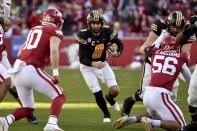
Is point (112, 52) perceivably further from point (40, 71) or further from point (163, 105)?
point (163, 105)

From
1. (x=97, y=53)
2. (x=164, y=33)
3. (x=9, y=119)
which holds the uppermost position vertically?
(x=164, y=33)

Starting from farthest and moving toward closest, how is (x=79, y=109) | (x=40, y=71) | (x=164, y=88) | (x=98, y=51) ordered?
1. (x=79, y=109)
2. (x=98, y=51)
3. (x=40, y=71)
4. (x=164, y=88)

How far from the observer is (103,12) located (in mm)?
18984

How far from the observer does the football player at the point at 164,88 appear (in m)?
6.31

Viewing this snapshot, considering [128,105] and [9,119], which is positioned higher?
[9,119]

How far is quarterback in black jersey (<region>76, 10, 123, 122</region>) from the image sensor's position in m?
8.11

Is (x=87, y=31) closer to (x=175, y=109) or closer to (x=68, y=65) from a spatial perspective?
(x=175, y=109)

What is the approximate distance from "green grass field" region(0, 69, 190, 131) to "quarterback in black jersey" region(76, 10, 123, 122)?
0.48 meters

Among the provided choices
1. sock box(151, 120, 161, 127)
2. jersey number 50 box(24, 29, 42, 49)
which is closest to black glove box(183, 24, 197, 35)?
sock box(151, 120, 161, 127)

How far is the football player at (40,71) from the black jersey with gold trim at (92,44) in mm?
1456

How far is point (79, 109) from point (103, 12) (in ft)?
33.2

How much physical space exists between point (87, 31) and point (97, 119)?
142cm

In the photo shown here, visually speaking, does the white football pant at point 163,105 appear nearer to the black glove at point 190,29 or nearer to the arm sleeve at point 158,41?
the black glove at point 190,29

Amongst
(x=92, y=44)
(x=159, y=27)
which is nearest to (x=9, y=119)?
(x=92, y=44)
